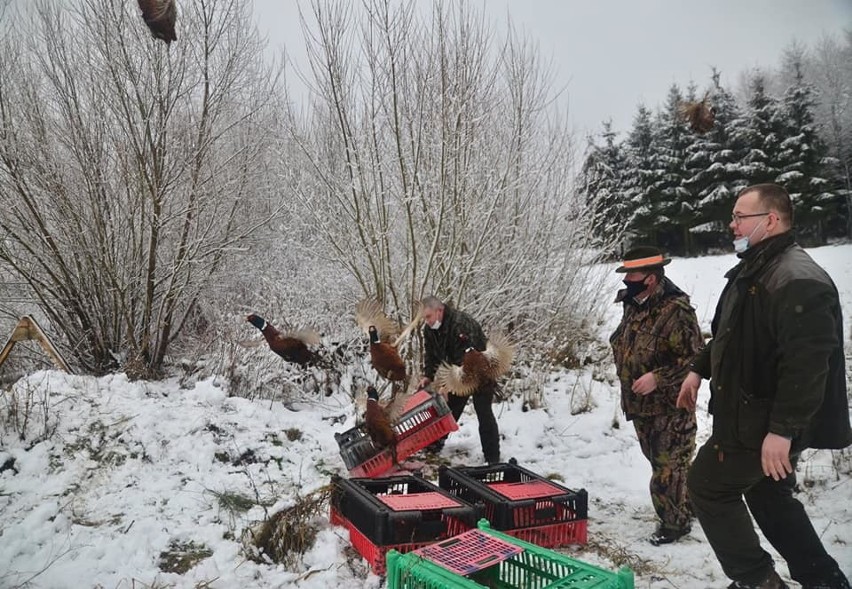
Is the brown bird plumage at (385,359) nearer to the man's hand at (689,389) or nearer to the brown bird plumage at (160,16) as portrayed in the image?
the man's hand at (689,389)

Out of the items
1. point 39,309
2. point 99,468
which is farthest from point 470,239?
point 39,309

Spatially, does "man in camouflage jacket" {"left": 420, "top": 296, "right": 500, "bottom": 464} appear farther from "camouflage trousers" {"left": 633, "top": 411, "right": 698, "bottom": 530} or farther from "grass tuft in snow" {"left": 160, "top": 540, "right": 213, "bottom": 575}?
"grass tuft in snow" {"left": 160, "top": 540, "right": 213, "bottom": 575}

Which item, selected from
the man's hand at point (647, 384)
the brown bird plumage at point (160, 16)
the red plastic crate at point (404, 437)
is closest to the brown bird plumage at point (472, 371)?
the red plastic crate at point (404, 437)

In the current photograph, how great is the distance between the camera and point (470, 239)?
6965 millimetres

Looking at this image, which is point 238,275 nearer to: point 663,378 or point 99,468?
point 99,468

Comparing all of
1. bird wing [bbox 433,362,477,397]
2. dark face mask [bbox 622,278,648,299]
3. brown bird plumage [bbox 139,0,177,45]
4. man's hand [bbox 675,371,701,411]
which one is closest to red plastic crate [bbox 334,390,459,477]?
bird wing [bbox 433,362,477,397]

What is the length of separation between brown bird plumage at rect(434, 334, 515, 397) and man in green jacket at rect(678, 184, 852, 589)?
1945 millimetres

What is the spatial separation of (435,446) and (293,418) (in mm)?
1264

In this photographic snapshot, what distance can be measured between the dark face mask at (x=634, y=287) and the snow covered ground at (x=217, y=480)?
54.6 inches

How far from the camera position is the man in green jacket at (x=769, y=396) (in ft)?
6.58

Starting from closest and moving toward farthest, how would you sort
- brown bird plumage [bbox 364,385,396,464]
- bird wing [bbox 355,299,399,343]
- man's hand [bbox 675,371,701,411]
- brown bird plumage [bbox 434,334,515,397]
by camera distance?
man's hand [bbox 675,371,701,411], brown bird plumage [bbox 364,385,396,464], brown bird plumage [bbox 434,334,515,397], bird wing [bbox 355,299,399,343]

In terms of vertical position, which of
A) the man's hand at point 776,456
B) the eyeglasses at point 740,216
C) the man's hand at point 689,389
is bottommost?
the man's hand at point 776,456

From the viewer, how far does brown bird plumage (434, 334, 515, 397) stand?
4.19 m

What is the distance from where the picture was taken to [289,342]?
5383 mm
